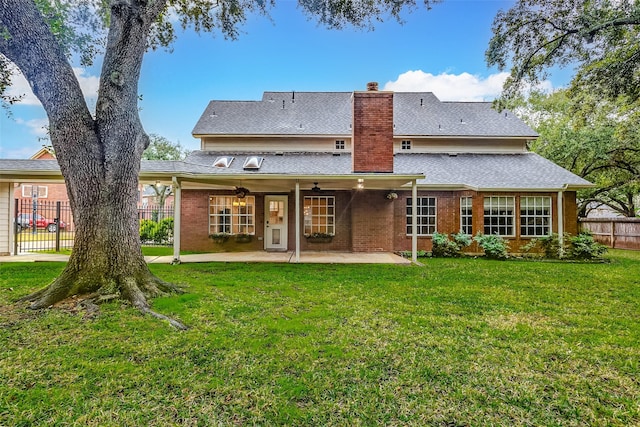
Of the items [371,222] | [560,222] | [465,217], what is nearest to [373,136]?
[371,222]

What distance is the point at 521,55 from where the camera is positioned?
856 cm

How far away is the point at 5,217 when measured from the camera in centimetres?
984

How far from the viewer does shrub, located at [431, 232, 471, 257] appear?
35.1ft

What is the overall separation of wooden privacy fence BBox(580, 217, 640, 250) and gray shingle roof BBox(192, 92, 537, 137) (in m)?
5.37

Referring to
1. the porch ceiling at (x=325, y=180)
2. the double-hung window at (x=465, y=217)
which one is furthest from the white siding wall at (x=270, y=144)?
the double-hung window at (x=465, y=217)

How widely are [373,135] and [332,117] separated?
491 centimetres

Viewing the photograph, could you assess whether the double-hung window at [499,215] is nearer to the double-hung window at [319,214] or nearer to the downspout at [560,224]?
the downspout at [560,224]

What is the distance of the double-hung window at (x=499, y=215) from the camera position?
1141cm

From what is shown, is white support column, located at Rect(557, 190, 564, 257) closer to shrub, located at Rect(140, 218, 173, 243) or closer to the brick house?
the brick house

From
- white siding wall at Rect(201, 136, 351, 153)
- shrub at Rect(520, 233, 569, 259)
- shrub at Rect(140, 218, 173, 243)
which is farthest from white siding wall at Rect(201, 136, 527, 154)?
shrub at Rect(520, 233, 569, 259)

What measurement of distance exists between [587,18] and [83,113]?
34.6 ft

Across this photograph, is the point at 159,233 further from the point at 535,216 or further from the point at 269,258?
the point at 535,216

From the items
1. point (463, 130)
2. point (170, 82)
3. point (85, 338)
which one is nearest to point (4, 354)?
point (85, 338)

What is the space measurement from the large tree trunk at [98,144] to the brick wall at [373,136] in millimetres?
7014
